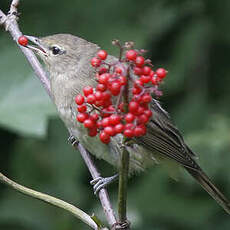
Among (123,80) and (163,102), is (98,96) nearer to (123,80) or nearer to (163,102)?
(123,80)

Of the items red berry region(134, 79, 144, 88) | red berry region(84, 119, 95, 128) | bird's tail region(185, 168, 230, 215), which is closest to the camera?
red berry region(134, 79, 144, 88)

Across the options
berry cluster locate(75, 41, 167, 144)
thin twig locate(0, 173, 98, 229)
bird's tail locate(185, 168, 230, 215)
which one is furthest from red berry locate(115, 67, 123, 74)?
bird's tail locate(185, 168, 230, 215)

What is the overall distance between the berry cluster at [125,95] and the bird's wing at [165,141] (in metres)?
1.67

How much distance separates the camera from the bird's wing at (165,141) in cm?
437

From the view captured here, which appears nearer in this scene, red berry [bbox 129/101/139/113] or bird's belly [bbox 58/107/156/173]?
red berry [bbox 129/101/139/113]

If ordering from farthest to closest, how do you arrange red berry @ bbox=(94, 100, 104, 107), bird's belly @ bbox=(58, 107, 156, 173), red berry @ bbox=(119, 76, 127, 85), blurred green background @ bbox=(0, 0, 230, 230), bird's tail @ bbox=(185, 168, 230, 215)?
blurred green background @ bbox=(0, 0, 230, 230) → bird's tail @ bbox=(185, 168, 230, 215) → bird's belly @ bbox=(58, 107, 156, 173) → red berry @ bbox=(94, 100, 104, 107) → red berry @ bbox=(119, 76, 127, 85)

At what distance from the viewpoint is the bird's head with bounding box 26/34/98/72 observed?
446cm

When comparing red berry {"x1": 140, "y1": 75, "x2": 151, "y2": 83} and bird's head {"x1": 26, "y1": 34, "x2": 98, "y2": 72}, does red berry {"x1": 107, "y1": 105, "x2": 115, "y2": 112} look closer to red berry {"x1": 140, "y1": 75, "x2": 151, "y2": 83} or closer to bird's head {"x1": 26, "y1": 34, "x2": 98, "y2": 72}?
red berry {"x1": 140, "y1": 75, "x2": 151, "y2": 83}

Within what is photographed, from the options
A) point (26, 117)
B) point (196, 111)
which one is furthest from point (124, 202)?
point (196, 111)

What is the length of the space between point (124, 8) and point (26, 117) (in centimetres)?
186

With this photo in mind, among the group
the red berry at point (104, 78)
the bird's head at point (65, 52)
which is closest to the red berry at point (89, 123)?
the red berry at point (104, 78)

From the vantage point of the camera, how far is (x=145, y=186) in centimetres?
539

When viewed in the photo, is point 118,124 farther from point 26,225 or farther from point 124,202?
point 26,225

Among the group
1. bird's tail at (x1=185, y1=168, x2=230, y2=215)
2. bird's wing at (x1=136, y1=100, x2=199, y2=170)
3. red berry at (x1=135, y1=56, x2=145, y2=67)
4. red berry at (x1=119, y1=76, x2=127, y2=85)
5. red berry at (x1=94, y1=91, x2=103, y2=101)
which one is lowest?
red berry at (x1=119, y1=76, x2=127, y2=85)
